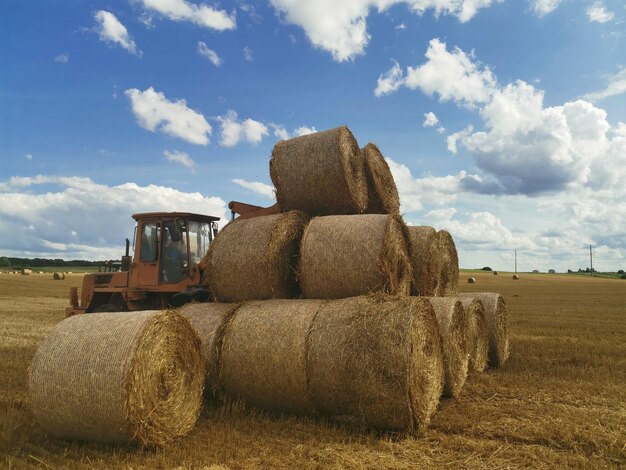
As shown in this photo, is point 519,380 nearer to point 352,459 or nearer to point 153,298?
point 352,459

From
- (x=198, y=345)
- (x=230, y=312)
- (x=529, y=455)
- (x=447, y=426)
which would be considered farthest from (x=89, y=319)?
(x=529, y=455)

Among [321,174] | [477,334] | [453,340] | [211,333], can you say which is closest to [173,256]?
[211,333]

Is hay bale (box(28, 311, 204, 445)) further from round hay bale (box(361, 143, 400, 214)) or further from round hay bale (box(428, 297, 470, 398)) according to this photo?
round hay bale (box(361, 143, 400, 214))

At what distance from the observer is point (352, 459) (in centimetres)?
467

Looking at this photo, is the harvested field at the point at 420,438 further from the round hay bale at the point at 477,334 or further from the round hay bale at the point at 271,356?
the round hay bale at the point at 477,334

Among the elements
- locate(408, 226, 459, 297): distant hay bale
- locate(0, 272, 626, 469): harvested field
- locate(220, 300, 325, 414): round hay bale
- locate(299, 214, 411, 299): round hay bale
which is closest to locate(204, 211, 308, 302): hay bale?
locate(299, 214, 411, 299): round hay bale

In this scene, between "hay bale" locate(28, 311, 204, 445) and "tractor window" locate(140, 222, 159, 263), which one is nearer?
"hay bale" locate(28, 311, 204, 445)

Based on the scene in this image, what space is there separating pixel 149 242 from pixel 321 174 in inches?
143

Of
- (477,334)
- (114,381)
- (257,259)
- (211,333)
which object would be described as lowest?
(114,381)

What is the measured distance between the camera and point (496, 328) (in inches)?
368

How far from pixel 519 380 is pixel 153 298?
239 inches

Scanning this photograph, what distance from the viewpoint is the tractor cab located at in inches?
359

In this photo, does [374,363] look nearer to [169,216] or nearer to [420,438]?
[420,438]

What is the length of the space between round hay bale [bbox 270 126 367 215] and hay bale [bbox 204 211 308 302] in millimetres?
419
